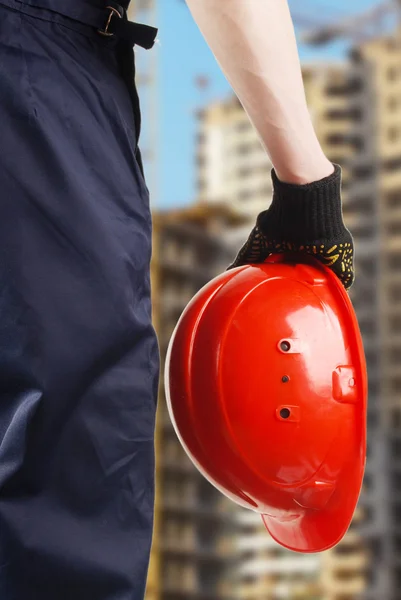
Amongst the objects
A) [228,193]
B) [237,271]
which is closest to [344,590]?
[228,193]

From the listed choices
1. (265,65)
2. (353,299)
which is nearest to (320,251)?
(265,65)

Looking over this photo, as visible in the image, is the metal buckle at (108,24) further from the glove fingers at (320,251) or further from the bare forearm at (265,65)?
the glove fingers at (320,251)

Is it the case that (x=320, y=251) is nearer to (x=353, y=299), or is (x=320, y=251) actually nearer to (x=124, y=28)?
(x=124, y=28)

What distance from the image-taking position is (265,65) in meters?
0.47

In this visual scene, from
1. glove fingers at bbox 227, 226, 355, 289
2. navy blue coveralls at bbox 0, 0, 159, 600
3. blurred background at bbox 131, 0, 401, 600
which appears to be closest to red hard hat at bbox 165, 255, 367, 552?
glove fingers at bbox 227, 226, 355, 289

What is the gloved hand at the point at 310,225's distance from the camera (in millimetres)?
553

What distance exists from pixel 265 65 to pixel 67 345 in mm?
177

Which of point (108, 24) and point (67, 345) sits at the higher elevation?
point (108, 24)

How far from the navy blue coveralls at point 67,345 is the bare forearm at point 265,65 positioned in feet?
0.25

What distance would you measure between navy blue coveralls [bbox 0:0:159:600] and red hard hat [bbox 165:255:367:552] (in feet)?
0.47

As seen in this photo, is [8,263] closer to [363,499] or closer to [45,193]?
[45,193]

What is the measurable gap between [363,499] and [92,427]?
1164 cm

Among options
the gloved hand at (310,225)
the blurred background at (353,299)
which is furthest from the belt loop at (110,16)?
the blurred background at (353,299)

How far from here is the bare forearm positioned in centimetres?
46
